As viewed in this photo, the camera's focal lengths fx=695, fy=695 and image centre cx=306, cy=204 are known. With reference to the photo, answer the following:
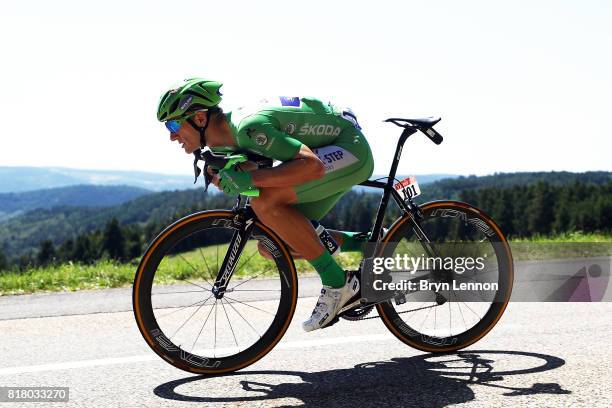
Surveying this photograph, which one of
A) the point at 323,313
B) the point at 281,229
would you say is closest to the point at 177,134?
the point at 281,229

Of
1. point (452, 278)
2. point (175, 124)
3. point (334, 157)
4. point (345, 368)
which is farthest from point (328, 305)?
point (175, 124)

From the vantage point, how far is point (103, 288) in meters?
8.88

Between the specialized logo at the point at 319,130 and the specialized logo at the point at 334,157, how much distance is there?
0.35 ft

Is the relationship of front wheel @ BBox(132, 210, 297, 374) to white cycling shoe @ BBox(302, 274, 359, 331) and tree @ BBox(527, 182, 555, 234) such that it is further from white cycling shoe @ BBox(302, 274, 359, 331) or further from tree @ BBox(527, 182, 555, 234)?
tree @ BBox(527, 182, 555, 234)

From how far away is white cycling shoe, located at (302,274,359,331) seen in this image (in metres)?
4.68

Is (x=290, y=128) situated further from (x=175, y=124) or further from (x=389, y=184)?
(x=389, y=184)

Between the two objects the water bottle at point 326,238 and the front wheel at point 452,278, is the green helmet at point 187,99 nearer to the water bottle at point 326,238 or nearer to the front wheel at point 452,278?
the water bottle at point 326,238

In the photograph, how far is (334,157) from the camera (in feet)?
15.5

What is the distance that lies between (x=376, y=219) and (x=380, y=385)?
1.27 m

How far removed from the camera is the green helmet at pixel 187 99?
4.36 meters

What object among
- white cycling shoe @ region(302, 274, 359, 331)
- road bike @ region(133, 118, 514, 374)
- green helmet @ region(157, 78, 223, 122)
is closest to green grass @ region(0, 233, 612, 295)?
road bike @ region(133, 118, 514, 374)

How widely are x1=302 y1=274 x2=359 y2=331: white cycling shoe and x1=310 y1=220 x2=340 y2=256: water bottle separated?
10.0 inches

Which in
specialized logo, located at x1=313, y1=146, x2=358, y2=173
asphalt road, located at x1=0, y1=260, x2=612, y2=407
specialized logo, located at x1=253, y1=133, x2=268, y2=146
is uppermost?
specialized logo, located at x1=253, y1=133, x2=268, y2=146

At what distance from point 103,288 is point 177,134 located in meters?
4.95
